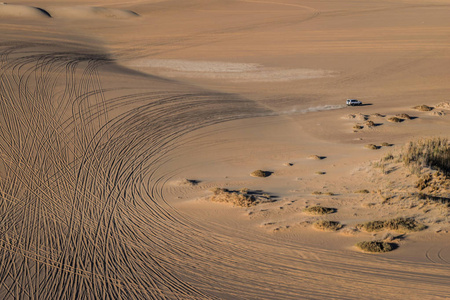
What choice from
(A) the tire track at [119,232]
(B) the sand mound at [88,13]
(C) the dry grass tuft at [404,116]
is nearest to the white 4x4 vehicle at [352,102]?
(C) the dry grass tuft at [404,116]

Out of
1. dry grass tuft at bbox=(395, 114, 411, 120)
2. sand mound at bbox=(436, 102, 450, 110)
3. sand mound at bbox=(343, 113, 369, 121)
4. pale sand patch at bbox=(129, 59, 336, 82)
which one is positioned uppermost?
pale sand patch at bbox=(129, 59, 336, 82)

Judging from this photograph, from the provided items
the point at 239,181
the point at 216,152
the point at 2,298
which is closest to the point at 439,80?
the point at 216,152

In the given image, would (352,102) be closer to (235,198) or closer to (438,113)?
(438,113)

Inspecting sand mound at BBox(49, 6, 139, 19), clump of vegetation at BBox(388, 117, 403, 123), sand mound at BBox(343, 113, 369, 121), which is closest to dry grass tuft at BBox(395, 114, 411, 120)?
clump of vegetation at BBox(388, 117, 403, 123)

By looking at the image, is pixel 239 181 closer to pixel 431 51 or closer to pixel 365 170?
pixel 365 170

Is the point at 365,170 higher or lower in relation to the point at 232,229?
higher

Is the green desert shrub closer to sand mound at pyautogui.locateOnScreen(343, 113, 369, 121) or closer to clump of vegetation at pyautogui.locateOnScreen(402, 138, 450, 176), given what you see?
clump of vegetation at pyautogui.locateOnScreen(402, 138, 450, 176)
